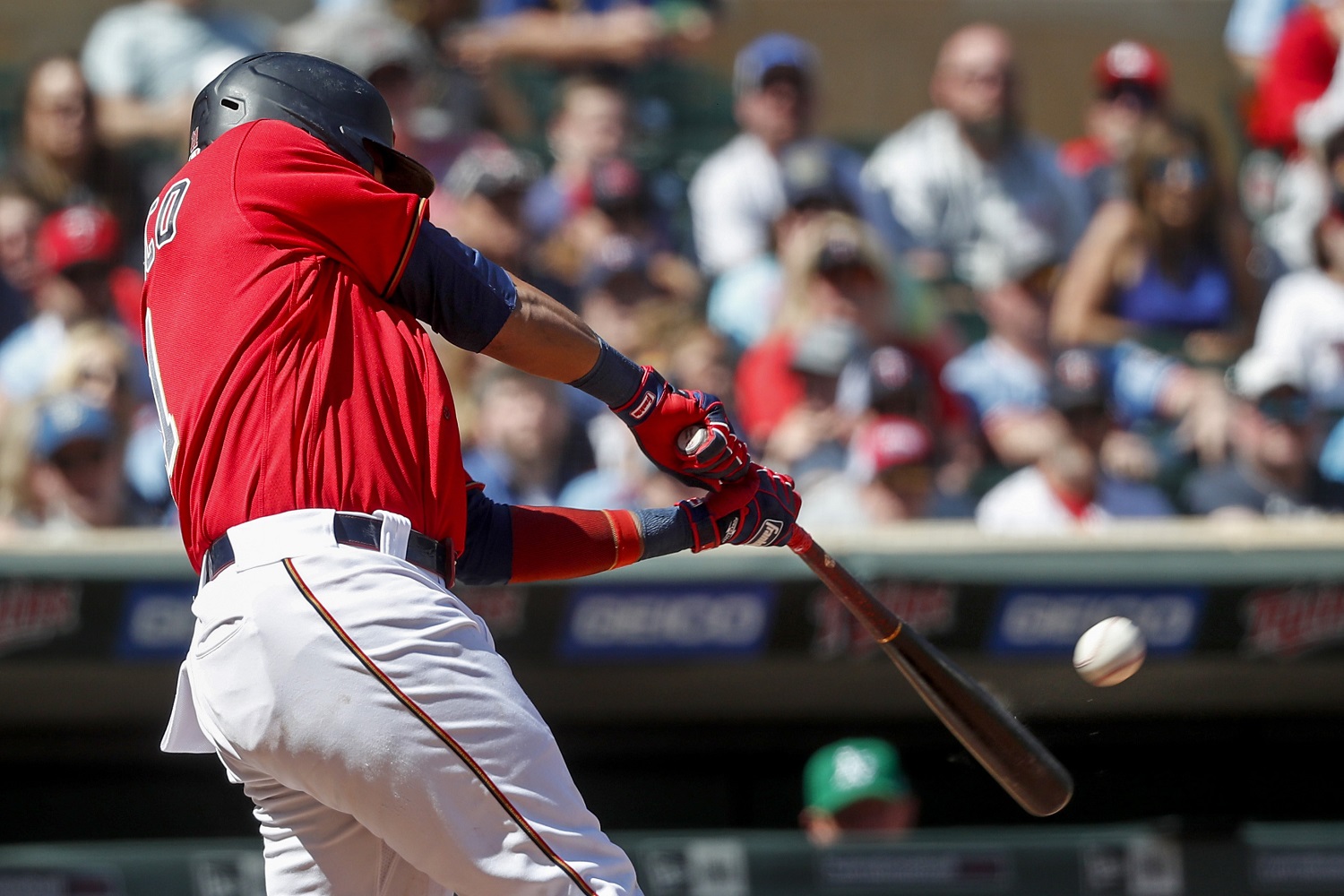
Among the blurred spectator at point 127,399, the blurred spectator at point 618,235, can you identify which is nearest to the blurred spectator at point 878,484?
the blurred spectator at point 618,235

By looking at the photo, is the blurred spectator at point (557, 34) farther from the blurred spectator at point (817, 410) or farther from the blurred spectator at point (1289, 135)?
the blurred spectator at point (1289, 135)

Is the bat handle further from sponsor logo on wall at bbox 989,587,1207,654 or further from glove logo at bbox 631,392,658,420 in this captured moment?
sponsor logo on wall at bbox 989,587,1207,654

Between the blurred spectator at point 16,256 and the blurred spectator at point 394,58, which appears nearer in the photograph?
the blurred spectator at point 16,256

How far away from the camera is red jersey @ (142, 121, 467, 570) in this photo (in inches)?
76.5

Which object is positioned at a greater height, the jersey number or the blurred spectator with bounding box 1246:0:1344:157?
the blurred spectator with bounding box 1246:0:1344:157

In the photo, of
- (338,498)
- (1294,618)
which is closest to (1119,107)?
(1294,618)

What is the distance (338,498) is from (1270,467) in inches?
136

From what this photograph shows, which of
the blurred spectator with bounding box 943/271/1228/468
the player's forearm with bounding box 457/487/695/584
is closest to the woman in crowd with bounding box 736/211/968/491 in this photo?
the blurred spectator with bounding box 943/271/1228/468

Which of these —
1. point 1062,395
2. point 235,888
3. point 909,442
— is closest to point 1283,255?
point 1062,395

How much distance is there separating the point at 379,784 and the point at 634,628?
7.46 ft

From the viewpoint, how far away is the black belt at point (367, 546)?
192cm

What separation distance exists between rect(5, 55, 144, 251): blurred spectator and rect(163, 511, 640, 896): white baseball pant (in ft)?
11.5

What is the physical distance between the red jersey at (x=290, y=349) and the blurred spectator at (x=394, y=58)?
304 cm

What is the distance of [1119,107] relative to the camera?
604 cm
